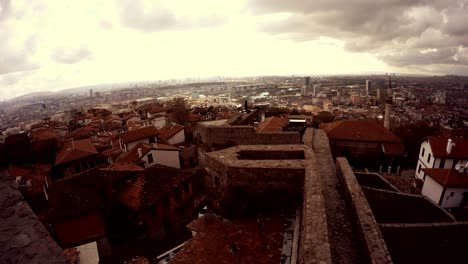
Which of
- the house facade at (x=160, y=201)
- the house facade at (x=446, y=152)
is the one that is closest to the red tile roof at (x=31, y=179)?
the house facade at (x=160, y=201)

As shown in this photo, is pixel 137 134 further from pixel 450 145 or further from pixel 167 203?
pixel 450 145

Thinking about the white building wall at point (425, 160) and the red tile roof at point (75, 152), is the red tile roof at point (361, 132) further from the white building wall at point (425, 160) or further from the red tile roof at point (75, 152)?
the red tile roof at point (75, 152)

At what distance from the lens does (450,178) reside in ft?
58.1

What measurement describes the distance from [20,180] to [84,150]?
753 cm

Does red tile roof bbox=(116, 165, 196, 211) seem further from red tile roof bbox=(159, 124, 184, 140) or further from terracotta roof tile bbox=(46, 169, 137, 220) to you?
red tile roof bbox=(159, 124, 184, 140)

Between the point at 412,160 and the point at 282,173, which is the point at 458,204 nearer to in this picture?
the point at 412,160

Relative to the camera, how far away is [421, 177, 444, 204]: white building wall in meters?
18.0

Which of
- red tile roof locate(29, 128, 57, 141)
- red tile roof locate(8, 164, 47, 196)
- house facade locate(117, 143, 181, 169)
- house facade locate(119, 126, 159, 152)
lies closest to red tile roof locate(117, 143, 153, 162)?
house facade locate(117, 143, 181, 169)

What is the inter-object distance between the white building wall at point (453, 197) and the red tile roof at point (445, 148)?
4.64 metres

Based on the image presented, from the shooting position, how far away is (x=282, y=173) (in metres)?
8.64

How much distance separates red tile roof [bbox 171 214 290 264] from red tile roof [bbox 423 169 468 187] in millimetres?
15833

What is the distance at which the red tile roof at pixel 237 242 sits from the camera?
7234 millimetres

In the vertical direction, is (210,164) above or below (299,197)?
above

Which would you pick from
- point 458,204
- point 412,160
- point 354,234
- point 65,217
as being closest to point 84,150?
point 65,217
